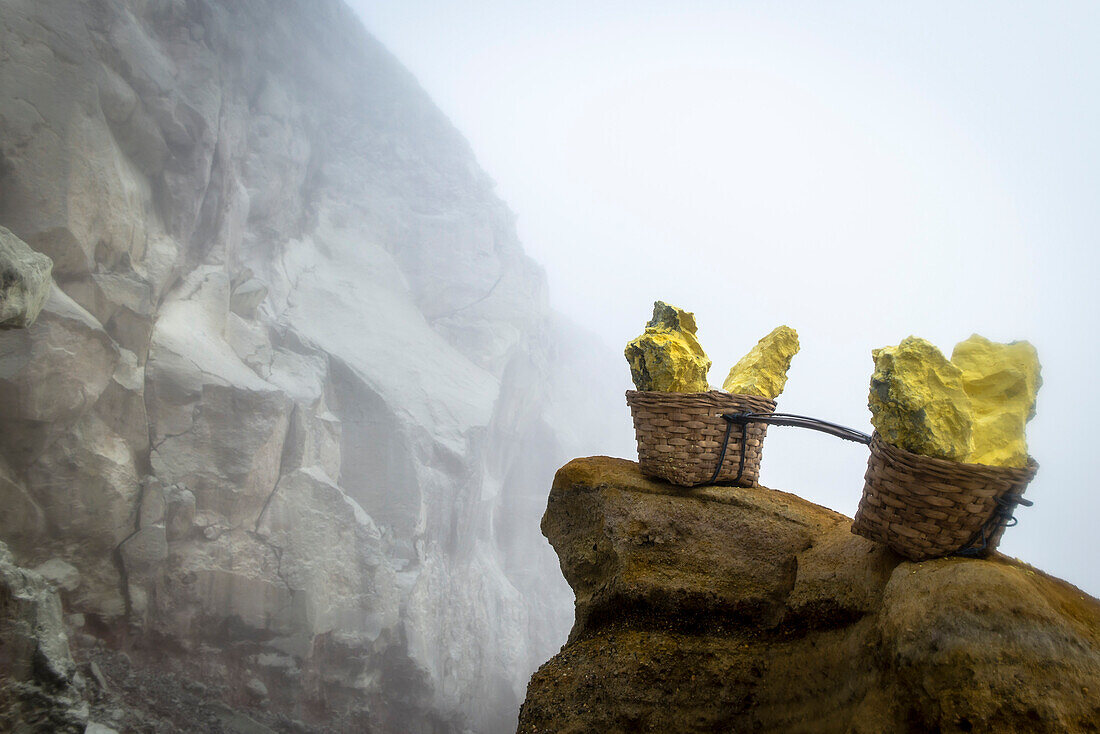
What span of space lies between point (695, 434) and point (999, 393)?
1.43 m

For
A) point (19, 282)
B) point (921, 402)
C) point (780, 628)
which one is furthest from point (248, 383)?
point (921, 402)

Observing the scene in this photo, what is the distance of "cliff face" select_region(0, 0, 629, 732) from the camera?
13844 mm

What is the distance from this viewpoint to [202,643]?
1636 cm

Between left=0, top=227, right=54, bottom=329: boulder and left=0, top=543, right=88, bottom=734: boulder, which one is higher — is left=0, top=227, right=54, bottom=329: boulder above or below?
above

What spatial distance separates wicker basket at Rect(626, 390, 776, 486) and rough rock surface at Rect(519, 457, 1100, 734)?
135mm

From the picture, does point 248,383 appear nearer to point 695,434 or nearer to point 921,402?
point 695,434

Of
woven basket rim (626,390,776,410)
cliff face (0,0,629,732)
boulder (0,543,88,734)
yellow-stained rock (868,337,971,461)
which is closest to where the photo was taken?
yellow-stained rock (868,337,971,461)

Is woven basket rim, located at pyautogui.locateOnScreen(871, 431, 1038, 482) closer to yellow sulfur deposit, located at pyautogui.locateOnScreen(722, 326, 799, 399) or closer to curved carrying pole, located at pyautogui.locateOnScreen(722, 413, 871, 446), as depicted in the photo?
curved carrying pole, located at pyautogui.locateOnScreen(722, 413, 871, 446)

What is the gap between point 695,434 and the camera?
327 centimetres

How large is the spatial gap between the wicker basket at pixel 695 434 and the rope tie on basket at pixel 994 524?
1.32m

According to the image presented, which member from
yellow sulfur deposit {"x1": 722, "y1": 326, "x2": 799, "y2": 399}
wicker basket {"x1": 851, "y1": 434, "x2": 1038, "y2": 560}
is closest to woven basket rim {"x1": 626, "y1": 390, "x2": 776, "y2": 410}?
yellow sulfur deposit {"x1": 722, "y1": 326, "x2": 799, "y2": 399}

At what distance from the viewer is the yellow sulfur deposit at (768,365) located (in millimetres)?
3586

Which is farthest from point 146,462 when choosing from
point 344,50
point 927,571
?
point 344,50

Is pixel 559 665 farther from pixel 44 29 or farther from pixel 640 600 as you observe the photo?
pixel 44 29
